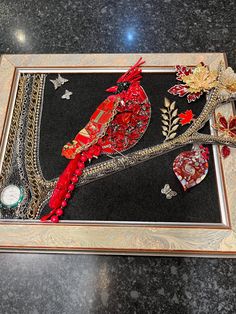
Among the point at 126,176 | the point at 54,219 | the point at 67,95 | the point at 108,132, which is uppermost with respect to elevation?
the point at 67,95

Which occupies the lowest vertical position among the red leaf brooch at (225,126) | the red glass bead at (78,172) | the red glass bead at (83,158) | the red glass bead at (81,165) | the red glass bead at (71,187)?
the red glass bead at (71,187)

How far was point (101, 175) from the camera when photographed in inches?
31.2

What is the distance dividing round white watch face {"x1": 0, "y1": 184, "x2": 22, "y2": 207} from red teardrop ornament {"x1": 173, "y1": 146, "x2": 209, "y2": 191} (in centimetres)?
40

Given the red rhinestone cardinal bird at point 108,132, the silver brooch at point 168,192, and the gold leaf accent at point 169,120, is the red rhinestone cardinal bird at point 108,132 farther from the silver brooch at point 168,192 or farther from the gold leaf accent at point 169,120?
the silver brooch at point 168,192

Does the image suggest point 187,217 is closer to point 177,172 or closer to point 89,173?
point 177,172

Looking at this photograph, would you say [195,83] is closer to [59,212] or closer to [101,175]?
[101,175]

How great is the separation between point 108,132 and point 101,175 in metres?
0.12

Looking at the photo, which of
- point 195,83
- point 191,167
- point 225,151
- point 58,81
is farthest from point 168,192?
point 58,81

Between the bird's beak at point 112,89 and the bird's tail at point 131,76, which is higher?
the bird's tail at point 131,76

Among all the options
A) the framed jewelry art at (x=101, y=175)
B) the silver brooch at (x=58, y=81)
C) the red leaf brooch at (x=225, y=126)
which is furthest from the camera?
the silver brooch at (x=58, y=81)

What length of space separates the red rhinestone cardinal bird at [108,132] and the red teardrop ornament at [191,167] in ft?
0.43

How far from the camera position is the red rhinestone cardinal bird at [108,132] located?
767 millimetres

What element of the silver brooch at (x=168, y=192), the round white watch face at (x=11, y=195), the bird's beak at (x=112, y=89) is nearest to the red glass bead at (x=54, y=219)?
the round white watch face at (x=11, y=195)

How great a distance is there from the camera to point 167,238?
705 mm
